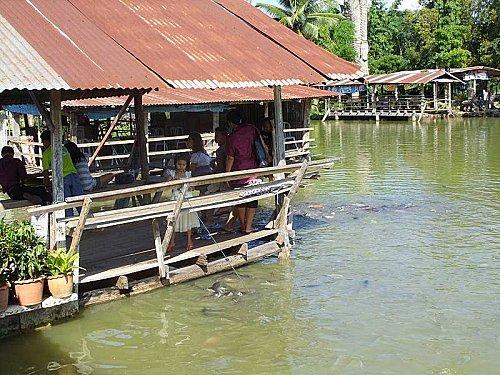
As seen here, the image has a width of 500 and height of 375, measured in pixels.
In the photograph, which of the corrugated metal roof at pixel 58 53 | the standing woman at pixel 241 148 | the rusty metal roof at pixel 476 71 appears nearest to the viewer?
the corrugated metal roof at pixel 58 53

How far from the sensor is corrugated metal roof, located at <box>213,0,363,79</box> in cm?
962

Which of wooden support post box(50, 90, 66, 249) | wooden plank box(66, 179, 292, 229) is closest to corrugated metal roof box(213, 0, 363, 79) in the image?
wooden plank box(66, 179, 292, 229)

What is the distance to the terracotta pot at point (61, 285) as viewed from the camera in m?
6.91

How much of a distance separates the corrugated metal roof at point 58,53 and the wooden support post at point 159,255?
1.72 meters

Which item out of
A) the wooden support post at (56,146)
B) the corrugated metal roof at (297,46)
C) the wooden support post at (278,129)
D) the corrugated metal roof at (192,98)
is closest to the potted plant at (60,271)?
the wooden support post at (56,146)

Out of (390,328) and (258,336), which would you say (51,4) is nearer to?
(258,336)

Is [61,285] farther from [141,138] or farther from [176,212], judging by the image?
[141,138]

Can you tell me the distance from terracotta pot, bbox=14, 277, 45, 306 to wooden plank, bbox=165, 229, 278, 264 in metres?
1.82

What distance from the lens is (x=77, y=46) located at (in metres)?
7.79

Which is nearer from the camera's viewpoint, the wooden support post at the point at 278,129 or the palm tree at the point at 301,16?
the wooden support post at the point at 278,129

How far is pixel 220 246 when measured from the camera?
903 centimetres

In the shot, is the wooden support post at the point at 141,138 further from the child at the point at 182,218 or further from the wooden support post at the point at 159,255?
the wooden support post at the point at 159,255

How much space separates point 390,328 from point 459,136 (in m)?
23.7

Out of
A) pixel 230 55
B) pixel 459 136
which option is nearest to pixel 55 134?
pixel 230 55
